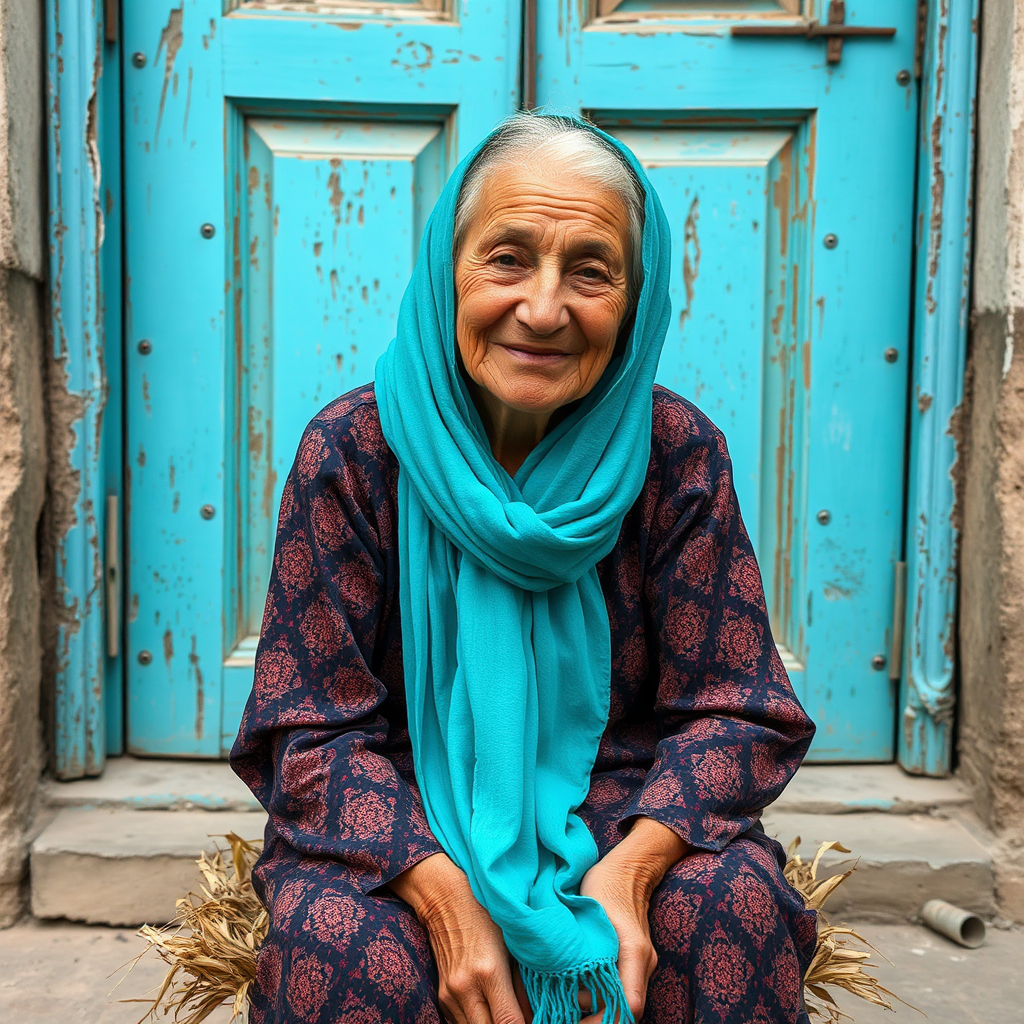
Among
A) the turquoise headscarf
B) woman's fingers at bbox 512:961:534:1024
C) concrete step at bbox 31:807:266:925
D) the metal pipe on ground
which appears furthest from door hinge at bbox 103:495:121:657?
the metal pipe on ground

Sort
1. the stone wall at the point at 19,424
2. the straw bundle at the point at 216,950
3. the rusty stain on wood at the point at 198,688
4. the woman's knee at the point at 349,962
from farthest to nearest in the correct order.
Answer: the rusty stain on wood at the point at 198,688
the stone wall at the point at 19,424
the straw bundle at the point at 216,950
the woman's knee at the point at 349,962

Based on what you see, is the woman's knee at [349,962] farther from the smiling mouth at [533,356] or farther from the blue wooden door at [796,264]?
the blue wooden door at [796,264]

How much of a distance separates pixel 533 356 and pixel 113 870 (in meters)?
1.59

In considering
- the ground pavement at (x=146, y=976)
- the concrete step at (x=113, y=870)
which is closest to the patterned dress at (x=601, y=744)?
the ground pavement at (x=146, y=976)

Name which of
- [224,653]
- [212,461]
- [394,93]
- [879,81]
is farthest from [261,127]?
[879,81]

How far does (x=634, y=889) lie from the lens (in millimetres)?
1515

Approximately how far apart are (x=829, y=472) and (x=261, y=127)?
159cm

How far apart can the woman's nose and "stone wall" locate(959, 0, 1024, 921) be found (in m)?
1.28

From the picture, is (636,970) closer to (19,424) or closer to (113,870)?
(113,870)

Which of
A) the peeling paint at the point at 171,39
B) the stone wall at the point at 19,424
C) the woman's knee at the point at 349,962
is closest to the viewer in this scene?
the woman's knee at the point at 349,962

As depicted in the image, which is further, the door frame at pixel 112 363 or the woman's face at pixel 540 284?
the door frame at pixel 112 363

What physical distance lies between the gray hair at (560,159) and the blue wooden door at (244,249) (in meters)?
0.95

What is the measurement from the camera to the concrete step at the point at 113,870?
2451 mm

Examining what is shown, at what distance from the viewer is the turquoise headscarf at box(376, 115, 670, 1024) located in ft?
5.22
